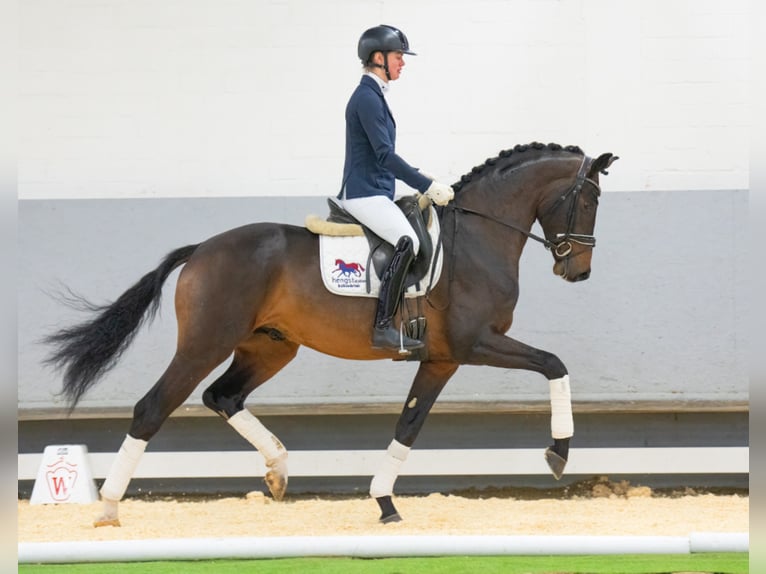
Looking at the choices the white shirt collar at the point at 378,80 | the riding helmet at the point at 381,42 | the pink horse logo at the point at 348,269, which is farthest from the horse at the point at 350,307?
the riding helmet at the point at 381,42

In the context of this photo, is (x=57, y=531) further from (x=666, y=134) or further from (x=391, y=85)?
(x=666, y=134)

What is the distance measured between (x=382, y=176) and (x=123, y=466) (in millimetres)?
1753

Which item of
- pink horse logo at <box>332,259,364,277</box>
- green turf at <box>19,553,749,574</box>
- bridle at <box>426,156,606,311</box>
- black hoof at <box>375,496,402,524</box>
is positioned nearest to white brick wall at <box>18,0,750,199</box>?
bridle at <box>426,156,606,311</box>

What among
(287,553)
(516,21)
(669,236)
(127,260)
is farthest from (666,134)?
(287,553)

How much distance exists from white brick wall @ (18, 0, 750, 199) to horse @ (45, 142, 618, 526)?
1.06 metres

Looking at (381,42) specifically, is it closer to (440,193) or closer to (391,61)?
(391,61)

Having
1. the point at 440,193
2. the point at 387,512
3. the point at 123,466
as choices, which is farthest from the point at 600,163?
the point at 123,466

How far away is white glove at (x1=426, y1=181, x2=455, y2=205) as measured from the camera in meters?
4.49

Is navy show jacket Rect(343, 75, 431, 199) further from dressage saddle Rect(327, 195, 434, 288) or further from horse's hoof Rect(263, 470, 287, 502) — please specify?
horse's hoof Rect(263, 470, 287, 502)

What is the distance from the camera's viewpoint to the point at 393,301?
4.49m

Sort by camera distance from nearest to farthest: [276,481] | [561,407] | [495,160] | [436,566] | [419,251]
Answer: [436,566] → [561,407] → [419,251] → [495,160] → [276,481]

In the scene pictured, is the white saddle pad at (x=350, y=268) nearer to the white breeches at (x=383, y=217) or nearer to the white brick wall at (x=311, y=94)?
the white breeches at (x=383, y=217)

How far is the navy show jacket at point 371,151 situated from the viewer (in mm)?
4480

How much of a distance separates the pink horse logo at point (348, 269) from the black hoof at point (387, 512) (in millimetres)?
1060
